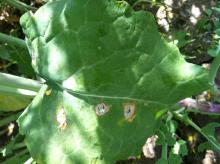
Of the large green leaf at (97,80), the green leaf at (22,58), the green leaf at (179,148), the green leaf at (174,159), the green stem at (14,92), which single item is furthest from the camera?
the green leaf at (22,58)

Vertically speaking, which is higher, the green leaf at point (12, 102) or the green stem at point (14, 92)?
the green leaf at point (12, 102)

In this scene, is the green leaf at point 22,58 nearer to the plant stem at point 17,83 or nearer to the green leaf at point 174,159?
the plant stem at point 17,83

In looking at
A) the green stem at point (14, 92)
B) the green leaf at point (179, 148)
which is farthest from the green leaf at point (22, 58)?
the green leaf at point (179, 148)

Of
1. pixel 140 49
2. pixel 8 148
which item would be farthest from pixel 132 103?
pixel 8 148

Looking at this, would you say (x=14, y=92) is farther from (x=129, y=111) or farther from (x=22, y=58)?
(x=22, y=58)

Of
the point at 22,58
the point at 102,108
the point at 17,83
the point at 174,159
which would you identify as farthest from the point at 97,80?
the point at 22,58

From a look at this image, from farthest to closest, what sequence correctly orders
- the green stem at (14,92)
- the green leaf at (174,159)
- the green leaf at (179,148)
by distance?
the green leaf at (179,148) < the green leaf at (174,159) < the green stem at (14,92)

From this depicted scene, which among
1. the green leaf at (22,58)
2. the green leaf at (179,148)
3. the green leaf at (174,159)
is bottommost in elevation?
the green leaf at (174,159)

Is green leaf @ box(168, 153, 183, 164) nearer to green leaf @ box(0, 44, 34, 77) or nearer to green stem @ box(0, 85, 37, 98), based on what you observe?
green stem @ box(0, 85, 37, 98)

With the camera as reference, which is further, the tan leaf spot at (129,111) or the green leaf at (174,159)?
the green leaf at (174,159)
